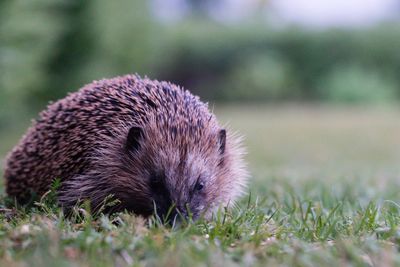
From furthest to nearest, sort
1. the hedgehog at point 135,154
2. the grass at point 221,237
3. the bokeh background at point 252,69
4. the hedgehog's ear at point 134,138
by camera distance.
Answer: the bokeh background at point 252,69 < the hedgehog's ear at point 134,138 < the hedgehog at point 135,154 < the grass at point 221,237

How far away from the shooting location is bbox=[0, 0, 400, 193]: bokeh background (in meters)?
15.2

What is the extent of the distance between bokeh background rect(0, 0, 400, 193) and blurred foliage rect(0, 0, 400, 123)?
55mm

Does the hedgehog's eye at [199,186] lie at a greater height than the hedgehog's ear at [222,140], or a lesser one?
lesser

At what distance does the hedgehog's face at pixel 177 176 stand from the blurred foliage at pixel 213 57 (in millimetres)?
13714

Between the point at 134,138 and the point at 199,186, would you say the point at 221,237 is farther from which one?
the point at 134,138

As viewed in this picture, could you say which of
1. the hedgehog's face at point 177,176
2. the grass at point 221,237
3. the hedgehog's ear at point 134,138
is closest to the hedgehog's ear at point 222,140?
the hedgehog's face at point 177,176

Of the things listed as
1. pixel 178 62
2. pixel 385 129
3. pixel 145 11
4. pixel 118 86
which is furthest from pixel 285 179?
pixel 178 62

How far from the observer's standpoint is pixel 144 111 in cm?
581

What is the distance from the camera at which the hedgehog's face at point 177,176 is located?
202 inches

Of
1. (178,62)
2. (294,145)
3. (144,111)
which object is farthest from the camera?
(178,62)

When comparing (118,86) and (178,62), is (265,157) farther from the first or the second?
(178,62)

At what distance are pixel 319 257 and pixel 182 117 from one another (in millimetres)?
2266

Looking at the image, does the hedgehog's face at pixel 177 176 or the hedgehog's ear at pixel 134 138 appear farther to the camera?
the hedgehog's ear at pixel 134 138

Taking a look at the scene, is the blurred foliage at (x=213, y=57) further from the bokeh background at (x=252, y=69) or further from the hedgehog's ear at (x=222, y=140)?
the hedgehog's ear at (x=222, y=140)
